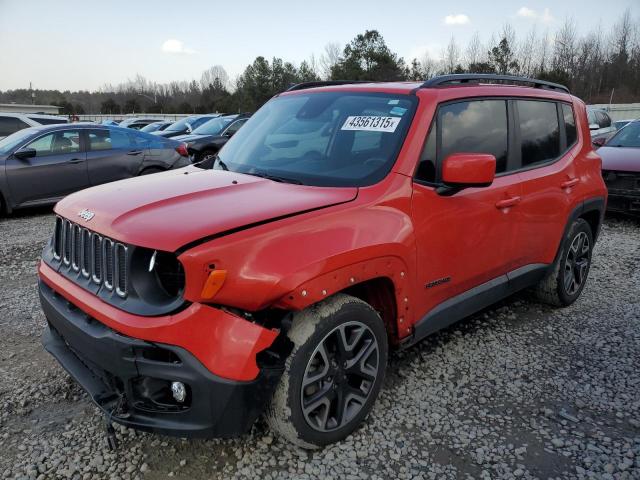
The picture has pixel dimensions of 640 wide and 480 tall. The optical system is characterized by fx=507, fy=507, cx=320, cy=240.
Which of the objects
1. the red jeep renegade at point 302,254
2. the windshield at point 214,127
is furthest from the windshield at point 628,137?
the windshield at point 214,127

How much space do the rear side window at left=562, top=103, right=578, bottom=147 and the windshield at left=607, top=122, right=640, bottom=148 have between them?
513 cm

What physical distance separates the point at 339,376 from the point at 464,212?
130 centimetres

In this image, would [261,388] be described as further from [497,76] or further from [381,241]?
[497,76]

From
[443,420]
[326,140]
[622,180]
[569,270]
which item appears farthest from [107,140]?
[622,180]

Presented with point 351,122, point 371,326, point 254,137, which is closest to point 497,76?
point 351,122

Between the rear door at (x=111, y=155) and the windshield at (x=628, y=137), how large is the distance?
333 inches

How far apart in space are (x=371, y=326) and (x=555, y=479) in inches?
45.4

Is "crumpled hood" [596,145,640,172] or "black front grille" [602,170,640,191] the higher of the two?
"crumpled hood" [596,145,640,172]

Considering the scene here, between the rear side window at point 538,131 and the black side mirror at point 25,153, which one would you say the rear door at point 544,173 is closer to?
the rear side window at point 538,131

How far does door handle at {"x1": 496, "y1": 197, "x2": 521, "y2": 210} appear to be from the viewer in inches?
135

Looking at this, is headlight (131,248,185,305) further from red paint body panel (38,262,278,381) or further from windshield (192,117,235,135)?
windshield (192,117,235,135)

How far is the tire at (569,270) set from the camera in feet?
14.4

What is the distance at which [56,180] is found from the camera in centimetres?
843

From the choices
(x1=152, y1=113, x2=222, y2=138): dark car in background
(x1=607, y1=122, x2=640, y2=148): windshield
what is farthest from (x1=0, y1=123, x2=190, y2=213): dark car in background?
(x1=607, y1=122, x2=640, y2=148): windshield
